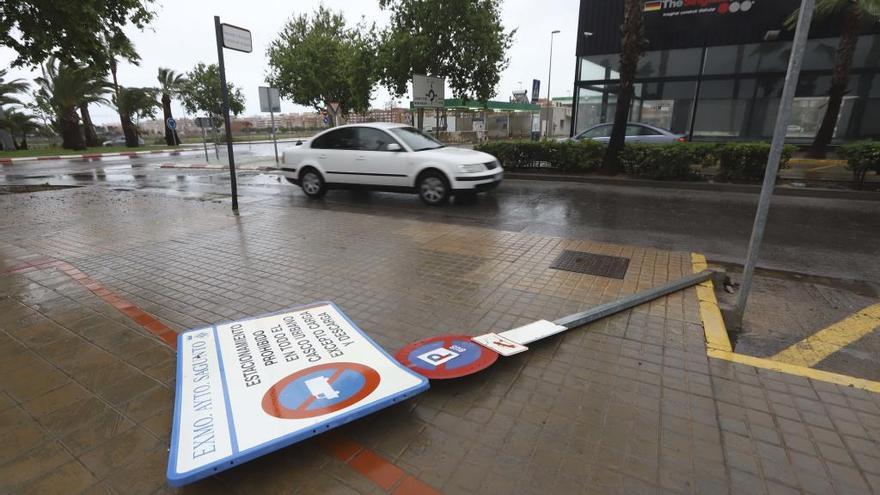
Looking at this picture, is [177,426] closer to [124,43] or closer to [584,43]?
[124,43]

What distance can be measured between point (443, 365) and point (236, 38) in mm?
6923

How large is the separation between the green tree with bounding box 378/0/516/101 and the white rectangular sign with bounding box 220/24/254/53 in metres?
9.13

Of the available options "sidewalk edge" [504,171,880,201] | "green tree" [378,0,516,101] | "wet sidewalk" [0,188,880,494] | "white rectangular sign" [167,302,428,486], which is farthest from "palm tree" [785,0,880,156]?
"white rectangular sign" [167,302,428,486]

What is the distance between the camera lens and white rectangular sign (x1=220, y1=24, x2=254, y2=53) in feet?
23.2

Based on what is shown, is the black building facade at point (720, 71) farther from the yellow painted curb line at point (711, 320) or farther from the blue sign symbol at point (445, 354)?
the blue sign symbol at point (445, 354)

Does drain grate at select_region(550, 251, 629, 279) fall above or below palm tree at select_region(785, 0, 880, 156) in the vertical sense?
below

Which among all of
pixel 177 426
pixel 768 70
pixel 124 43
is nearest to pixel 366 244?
pixel 177 426

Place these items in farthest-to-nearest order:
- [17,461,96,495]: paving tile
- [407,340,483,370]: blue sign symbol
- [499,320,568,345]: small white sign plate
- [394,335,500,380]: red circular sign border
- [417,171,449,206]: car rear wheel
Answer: [417,171,449,206]: car rear wheel
[499,320,568,345]: small white sign plate
[407,340,483,370]: blue sign symbol
[394,335,500,380]: red circular sign border
[17,461,96,495]: paving tile

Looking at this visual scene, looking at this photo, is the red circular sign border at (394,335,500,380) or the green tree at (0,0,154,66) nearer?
the red circular sign border at (394,335,500,380)

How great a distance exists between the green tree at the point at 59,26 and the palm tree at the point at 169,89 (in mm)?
29803

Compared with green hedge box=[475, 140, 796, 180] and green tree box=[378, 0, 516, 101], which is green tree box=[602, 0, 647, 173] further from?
green tree box=[378, 0, 516, 101]

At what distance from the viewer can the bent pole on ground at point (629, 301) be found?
3652 millimetres

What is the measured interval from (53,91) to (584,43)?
33.4m

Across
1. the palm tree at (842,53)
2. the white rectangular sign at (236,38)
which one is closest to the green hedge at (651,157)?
the palm tree at (842,53)
